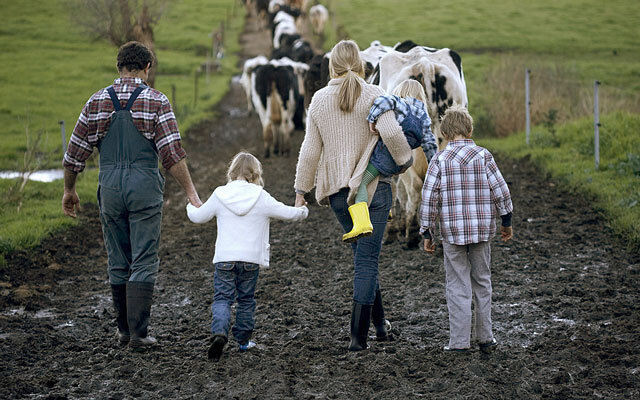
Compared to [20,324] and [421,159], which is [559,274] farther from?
[20,324]

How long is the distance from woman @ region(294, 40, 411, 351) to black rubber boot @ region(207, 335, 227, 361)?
92 centimetres

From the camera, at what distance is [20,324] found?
6566mm

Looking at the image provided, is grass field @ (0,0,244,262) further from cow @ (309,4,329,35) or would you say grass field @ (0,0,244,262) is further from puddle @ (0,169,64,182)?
cow @ (309,4,329,35)

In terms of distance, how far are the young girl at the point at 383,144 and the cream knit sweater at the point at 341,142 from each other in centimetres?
5

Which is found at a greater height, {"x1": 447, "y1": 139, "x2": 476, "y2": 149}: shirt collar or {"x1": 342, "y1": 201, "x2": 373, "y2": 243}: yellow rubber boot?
{"x1": 447, "y1": 139, "x2": 476, "y2": 149}: shirt collar

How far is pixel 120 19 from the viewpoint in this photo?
66.6 feet

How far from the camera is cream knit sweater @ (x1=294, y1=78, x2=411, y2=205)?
5254 mm

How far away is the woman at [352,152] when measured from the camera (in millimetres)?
5262

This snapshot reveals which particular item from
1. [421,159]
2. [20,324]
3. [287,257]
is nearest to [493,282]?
[421,159]

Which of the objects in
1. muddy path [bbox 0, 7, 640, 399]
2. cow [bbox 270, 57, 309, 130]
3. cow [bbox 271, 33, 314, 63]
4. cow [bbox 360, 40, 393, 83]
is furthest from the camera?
cow [bbox 271, 33, 314, 63]

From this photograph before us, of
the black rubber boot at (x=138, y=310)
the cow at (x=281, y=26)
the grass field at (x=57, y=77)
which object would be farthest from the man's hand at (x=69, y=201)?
the cow at (x=281, y=26)

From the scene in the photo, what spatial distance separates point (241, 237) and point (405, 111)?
1446 millimetres

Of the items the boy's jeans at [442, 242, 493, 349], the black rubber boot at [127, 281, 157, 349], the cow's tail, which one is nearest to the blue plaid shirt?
the boy's jeans at [442, 242, 493, 349]

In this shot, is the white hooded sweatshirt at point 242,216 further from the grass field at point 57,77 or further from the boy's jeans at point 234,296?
the grass field at point 57,77
